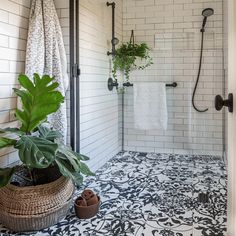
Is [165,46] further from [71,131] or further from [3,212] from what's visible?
[3,212]

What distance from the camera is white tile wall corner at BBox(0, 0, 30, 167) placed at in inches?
69.2

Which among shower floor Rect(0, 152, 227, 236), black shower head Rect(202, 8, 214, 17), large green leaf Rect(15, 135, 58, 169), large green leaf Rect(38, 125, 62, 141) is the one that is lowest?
shower floor Rect(0, 152, 227, 236)

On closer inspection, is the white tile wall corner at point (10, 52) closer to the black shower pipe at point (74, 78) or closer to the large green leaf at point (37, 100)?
the large green leaf at point (37, 100)

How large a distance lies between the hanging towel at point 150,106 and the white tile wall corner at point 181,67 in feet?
0.27

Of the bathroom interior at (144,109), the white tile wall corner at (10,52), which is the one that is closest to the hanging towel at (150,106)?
the bathroom interior at (144,109)

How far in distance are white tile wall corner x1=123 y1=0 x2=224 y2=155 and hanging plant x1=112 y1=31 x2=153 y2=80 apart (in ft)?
0.25

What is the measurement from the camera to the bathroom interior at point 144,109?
1.80 meters

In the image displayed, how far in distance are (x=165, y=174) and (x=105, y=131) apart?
0.82 metres

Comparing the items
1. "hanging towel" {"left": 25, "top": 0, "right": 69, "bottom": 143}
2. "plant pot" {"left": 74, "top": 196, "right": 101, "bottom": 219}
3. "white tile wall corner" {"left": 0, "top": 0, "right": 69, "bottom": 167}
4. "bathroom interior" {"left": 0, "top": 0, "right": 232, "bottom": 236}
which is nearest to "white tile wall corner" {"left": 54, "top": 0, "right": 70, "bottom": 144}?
"bathroom interior" {"left": 0, "top": 0, "right": 232, "bottom": 236}

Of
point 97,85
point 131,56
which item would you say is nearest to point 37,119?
point 97,85

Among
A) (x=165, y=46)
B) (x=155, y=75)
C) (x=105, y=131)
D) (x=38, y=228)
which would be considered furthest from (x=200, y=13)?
(x=38, y=228)

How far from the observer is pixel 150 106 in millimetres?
3205

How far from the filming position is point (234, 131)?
1049 mm

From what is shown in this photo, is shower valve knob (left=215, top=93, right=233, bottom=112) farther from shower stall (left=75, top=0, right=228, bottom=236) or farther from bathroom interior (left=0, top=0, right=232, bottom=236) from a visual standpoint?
shower stall (left=75, top=0, right=228, bottom=236)
